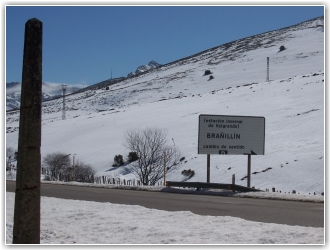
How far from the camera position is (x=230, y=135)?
23859mm

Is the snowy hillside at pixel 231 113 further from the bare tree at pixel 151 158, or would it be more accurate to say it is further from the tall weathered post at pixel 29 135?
the tall weathered post at pixel 29 135

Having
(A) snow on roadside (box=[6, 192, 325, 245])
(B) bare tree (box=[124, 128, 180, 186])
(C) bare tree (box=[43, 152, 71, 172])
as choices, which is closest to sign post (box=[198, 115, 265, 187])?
(B) bare tree (box=[124, 128, 180, 186])

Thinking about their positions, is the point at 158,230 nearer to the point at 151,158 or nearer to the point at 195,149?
the point at 151,158

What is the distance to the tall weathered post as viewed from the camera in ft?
20.1

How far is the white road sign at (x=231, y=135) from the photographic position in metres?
23.7

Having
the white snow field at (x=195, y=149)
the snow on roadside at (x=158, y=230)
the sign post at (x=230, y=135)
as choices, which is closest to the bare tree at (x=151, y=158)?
the white snow field at (x=195, y=149)

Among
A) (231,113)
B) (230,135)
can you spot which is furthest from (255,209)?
(231,113)

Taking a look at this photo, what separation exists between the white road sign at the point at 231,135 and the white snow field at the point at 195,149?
357cm

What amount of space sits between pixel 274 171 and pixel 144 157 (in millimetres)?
9001

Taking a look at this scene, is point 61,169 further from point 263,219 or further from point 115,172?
point 263,219

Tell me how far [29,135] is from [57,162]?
1390 inches

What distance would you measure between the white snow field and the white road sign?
11.7 feet

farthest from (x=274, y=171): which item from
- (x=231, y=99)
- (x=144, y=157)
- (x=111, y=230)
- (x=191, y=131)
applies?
(x=231, y=99)

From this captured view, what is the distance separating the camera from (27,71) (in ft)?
20.2
